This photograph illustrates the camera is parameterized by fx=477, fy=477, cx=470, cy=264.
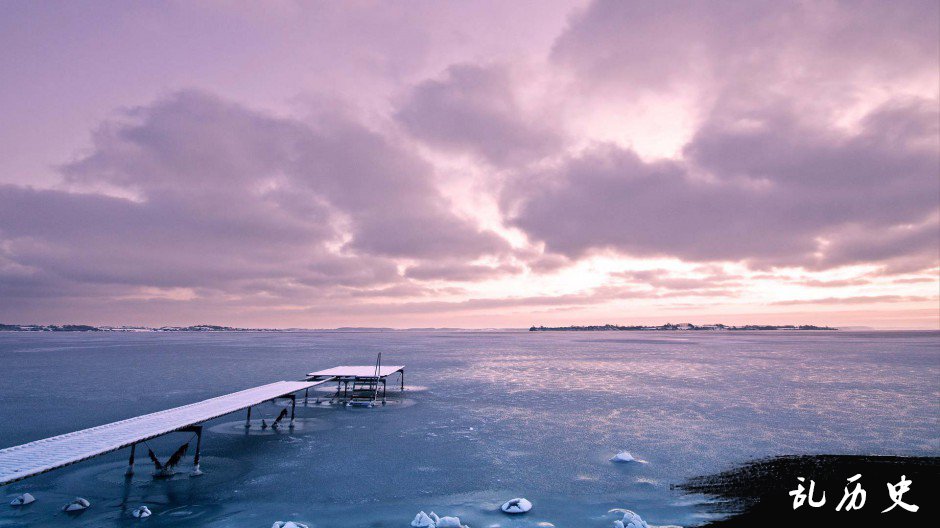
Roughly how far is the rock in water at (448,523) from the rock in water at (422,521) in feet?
0.52

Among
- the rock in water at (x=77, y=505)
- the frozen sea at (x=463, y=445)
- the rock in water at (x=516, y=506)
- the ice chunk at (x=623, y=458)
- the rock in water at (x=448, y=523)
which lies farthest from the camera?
the ice chunk at (x=623, y=458)

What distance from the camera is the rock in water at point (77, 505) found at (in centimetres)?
1255

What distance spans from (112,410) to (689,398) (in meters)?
34.8

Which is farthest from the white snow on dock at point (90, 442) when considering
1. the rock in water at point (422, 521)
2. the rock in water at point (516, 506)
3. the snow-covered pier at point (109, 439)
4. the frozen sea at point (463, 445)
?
the rock in water at point (516, 506)

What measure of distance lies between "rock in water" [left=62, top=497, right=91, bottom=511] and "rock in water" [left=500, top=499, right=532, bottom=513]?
1118 cm

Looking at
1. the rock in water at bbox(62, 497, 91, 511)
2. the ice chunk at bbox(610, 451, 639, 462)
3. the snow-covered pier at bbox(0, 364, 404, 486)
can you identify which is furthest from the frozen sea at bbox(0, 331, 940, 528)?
the snow-covered pier at bbox(0, 364, 404, 486)

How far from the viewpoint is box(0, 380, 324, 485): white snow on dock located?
11648mm

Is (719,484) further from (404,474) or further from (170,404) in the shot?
(170,404)

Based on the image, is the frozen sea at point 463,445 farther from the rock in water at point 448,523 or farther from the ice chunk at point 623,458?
the rock in water at point 448,523

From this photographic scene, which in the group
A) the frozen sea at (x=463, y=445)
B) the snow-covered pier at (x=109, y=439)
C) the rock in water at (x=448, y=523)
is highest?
the snow-covered pier at (x=109, y=439)

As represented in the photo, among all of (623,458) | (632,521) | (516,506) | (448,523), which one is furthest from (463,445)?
(632,521)

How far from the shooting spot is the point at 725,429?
2306 cm

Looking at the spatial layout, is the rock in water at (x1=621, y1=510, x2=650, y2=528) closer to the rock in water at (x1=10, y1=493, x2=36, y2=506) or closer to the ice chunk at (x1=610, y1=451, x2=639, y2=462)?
the ice chunk at (x1=610, y1=451, x2=639, y2=462)

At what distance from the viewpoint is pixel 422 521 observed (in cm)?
1170
